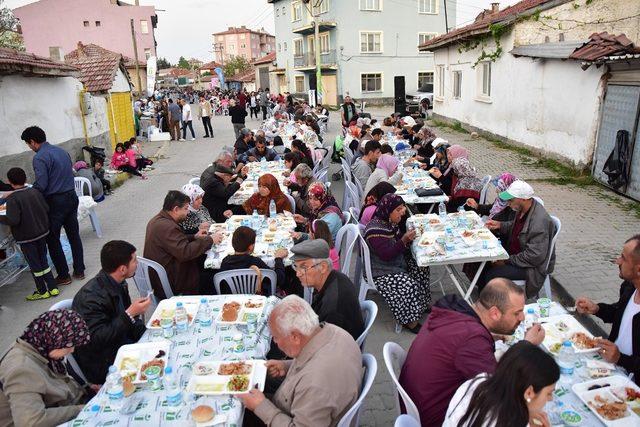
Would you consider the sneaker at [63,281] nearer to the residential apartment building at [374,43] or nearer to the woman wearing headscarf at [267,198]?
the woman wearing headscarf at [267,198]

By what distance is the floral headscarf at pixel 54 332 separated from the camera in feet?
9.61

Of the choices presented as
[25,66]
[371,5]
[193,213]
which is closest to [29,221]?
[193,213]

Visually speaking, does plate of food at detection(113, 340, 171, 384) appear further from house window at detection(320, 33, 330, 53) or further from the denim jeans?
house window at detection(320, 33, 330, 53)

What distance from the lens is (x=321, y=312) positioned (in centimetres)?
356

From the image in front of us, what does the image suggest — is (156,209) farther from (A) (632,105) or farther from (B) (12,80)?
(A) (632,105)

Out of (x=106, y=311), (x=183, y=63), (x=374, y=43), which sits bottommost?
(x=106, y=311)

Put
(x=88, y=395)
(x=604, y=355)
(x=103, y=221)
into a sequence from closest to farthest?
1. (x=604, y=355)
2. (x=88, y=395)
3. (x=103, y=221)

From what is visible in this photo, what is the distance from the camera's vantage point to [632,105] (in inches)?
364

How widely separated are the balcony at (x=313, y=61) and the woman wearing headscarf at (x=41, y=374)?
37545mm

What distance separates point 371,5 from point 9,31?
29.6m

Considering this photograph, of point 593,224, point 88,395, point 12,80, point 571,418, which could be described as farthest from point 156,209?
point 571,418

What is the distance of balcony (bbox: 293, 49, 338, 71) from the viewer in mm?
38594

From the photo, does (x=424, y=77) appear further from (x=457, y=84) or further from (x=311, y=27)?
(x=457, y=84)

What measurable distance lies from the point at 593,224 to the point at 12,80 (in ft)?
40.4
